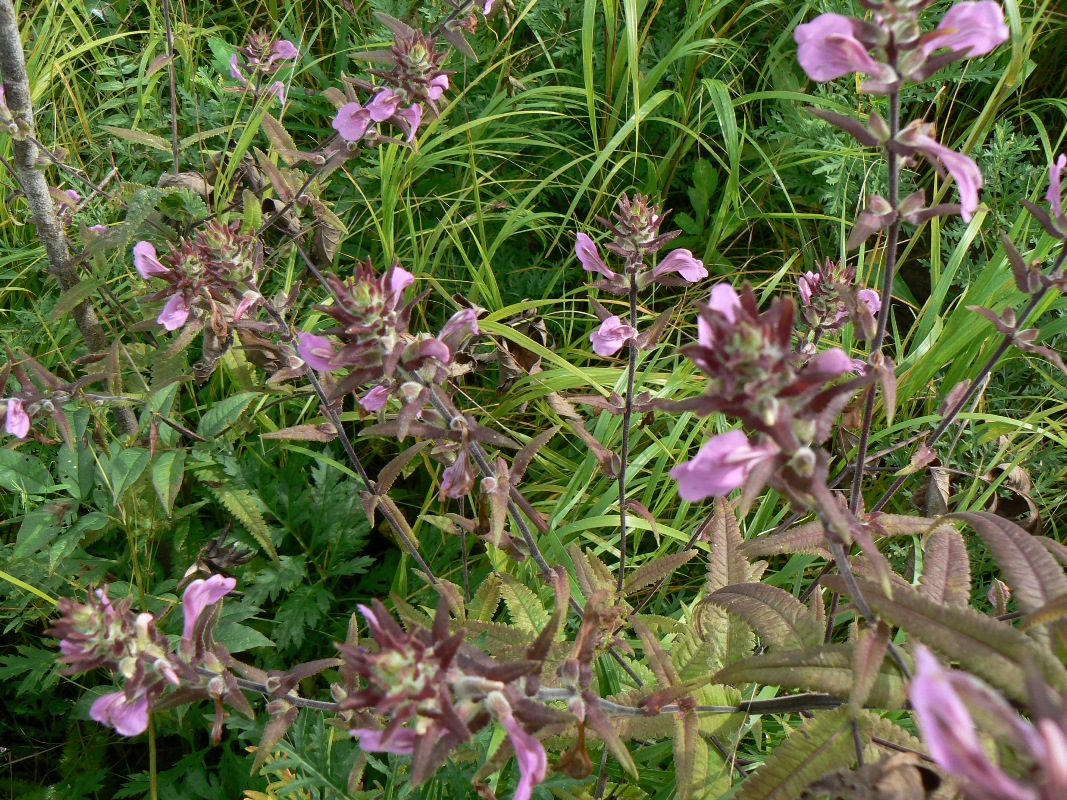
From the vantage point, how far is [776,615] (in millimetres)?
1481

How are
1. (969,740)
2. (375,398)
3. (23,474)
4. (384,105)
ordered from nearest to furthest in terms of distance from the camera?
(969,740) < (375,398) < (384,105) < (23,474)

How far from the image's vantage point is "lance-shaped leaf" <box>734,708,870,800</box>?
1.28m

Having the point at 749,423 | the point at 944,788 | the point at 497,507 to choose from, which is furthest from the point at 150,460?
the point at 944,788

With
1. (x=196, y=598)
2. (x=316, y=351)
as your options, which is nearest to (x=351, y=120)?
(x=316, y=351)

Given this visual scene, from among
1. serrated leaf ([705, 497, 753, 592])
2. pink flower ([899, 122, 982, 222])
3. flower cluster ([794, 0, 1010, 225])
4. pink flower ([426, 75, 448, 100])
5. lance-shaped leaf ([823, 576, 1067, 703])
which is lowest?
serrated leaf ([705, 497, 753, 592])

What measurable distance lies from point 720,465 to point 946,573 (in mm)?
827

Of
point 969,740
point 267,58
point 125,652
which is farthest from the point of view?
point 267,58

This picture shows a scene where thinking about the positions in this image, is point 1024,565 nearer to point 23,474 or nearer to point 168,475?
point 168,475

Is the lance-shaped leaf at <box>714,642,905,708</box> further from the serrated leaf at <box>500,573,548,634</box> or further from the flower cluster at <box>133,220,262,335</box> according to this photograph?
the flower cluster at <box>133,220,262,335</box>

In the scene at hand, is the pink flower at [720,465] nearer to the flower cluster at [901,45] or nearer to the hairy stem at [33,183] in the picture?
the flower cluster at [901,45]

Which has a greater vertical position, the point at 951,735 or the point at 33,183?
the point at 951,735

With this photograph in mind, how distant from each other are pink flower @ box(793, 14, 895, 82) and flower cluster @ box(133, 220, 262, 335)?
133 cm

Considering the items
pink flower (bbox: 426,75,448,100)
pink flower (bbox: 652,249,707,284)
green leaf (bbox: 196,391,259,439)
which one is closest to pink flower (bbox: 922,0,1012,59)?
pink flower (bbox: 652,249,707,284)

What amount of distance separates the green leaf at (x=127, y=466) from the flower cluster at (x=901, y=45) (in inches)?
79.1
